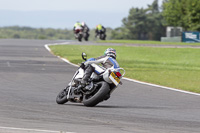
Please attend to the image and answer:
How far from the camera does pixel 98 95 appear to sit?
37.9ft

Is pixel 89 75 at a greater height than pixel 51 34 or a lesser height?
greater

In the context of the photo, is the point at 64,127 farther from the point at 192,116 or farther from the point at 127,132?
the point at 192,116

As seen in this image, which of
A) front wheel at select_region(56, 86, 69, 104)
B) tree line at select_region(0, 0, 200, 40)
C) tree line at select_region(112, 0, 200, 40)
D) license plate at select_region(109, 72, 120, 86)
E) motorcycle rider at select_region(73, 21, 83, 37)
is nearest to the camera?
license plate at select_region(109, 72, 120, 86)

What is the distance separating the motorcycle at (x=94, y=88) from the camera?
38.0 ft

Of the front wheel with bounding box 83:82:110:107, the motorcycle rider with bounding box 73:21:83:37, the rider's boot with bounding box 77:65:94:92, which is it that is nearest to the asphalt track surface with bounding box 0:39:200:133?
the front wheel with bounding box 83:82:110:107

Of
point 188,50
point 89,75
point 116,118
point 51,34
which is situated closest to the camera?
point 116,118

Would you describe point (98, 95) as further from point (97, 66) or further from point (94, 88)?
point (97, 66)

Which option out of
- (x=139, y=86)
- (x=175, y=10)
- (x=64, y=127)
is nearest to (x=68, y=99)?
(x=64, y=127)

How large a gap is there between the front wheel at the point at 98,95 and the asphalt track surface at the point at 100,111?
161 mm

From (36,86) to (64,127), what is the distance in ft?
26.1

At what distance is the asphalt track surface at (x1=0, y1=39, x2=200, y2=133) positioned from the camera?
29.0 feet

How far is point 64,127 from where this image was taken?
8633 millimetres

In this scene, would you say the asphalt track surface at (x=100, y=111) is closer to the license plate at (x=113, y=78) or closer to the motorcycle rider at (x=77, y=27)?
the license plate at (x=113, y=78)

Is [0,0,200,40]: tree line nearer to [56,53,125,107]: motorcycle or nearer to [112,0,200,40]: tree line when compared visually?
[112,0,200,40]: tree line
